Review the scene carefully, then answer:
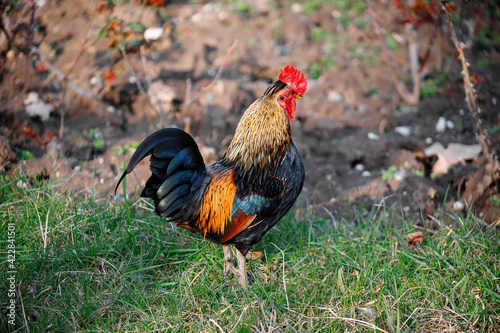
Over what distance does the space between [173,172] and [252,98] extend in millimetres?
2722

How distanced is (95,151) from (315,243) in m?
2.58

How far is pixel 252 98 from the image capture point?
5.27m

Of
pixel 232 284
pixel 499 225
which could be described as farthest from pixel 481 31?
pixel 232 284

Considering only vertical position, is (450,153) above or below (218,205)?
below

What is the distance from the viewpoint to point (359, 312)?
2768mm

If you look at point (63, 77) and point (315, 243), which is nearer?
point (315, 243)

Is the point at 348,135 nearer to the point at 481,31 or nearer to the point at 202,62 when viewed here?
the point at 202,62

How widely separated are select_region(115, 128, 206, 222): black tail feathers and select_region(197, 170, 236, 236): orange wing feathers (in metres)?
0.10

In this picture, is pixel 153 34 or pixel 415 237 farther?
pixel 153 34

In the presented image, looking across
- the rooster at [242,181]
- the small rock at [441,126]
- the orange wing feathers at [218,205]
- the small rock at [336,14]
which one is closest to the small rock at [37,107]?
the rooster at [242,181]

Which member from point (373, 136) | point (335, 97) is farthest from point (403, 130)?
point (335, 97)

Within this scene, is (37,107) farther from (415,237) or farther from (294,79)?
(415,237)

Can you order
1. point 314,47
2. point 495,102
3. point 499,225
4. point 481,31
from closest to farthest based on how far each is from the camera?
point 499,225 < point 495,102 < point 314,47 < point 481,31

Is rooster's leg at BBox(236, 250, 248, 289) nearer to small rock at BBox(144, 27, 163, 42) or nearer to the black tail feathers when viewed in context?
the black tail feathers
